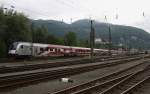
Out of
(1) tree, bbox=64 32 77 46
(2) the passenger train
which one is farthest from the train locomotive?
(1) tree, bbox=64 32 77 46

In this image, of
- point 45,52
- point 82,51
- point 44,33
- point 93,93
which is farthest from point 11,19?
point 93,93

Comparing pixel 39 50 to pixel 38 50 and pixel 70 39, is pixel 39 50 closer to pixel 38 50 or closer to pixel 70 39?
pixel 38 50

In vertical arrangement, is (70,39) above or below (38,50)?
above

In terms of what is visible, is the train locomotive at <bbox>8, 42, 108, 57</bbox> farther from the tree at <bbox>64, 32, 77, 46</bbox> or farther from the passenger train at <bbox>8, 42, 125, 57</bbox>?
the tree at <bbox>64, 32, 77, 46</bbox>

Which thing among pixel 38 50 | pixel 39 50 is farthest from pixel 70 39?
pixel 38 50

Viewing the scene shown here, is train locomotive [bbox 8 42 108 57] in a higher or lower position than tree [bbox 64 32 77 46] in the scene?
lower

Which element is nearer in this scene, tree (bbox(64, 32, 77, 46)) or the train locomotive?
the train locomotive

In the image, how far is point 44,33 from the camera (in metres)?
95.5

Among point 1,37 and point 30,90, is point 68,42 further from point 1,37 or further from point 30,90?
point 30,90

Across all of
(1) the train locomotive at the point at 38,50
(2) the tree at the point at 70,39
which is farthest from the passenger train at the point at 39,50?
(2) the tree at the point at 70,39

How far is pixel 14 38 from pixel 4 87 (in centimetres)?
4583

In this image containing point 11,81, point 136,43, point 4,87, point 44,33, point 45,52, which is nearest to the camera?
point 4,87

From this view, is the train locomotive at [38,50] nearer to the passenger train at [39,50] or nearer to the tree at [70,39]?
the passenger train at [39,50]

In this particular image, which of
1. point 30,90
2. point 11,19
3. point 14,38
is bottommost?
point 30,90
